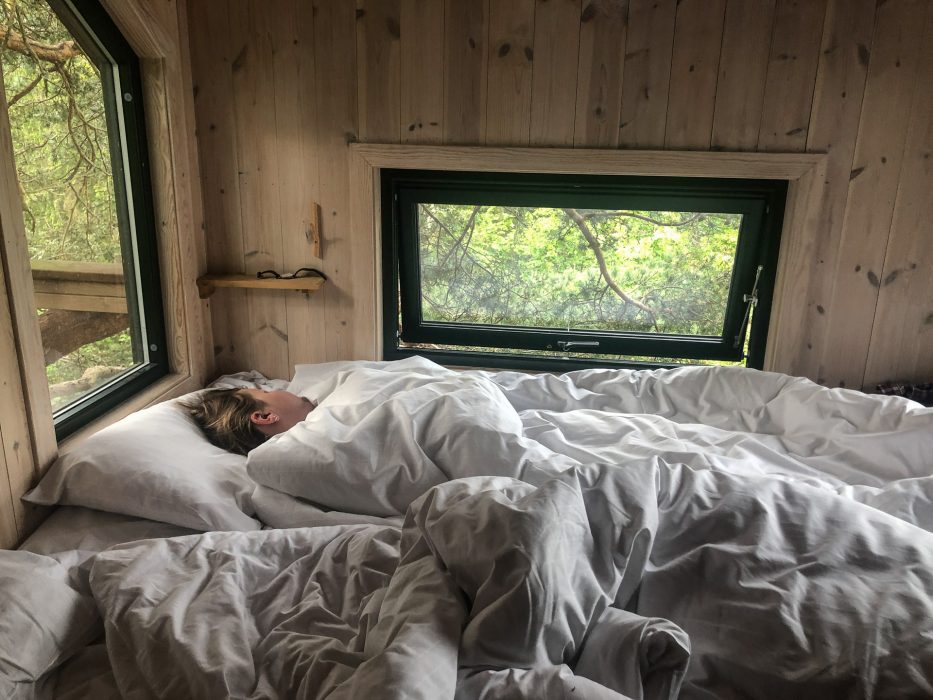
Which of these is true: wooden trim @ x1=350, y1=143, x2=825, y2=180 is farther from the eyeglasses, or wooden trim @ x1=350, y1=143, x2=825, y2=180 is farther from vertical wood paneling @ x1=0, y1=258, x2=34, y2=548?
vertical wood paneling @ x1=0, y1=258, x2=34, y2=548

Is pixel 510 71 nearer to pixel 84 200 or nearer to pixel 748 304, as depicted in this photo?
pixel 748 304

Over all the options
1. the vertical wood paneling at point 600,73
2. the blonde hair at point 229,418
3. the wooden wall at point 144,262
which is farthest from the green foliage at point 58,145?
the vertical wood paneling at point 600,73

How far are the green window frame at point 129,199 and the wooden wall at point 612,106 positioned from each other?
0.85 feet

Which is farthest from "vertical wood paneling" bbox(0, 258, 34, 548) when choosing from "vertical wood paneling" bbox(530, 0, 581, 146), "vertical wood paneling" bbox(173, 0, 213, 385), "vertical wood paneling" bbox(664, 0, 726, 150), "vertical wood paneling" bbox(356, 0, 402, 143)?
"vertical wood paneling" bbox(664, 0, 726, 150)

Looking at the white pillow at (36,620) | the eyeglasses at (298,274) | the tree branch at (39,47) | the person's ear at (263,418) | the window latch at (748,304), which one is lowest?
the white pillow at (36,620)

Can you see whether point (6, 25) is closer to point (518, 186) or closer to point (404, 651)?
point (518, 186)

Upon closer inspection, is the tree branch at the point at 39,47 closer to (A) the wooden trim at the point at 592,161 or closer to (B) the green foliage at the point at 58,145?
(B) the green foliage at the point at 58,145

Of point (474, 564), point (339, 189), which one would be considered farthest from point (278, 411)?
point (474, 564)

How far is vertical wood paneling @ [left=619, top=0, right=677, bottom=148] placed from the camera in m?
2.07

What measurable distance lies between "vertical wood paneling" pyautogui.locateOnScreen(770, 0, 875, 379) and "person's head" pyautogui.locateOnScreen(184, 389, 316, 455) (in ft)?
5.12

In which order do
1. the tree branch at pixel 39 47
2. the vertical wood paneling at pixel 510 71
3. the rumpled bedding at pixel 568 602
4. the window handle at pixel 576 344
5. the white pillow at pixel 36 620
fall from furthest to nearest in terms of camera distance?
1. the window handle at pixel 576 344
2. the vertical wood paneling at pixel 510 71
3. the tree branch at pixel 39 47
4. the white pillow at pixel 36 620
5. the rumpled bedding at pixel 568 602

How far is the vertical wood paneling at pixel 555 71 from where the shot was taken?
6.91ft

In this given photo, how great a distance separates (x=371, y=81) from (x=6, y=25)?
98 cm

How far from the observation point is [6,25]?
162 centimetres
